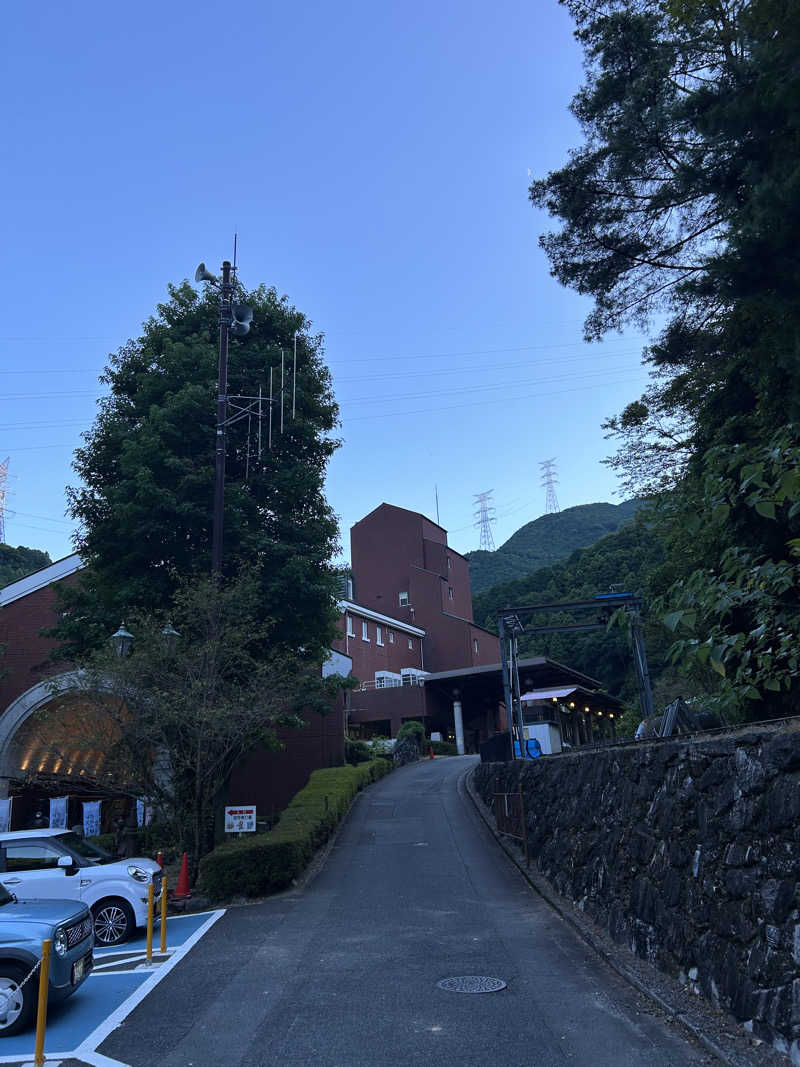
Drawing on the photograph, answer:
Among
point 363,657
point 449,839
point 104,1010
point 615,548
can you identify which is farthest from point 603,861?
point 615,548

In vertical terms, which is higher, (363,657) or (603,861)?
(363,657)

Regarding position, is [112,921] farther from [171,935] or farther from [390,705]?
[390,705]

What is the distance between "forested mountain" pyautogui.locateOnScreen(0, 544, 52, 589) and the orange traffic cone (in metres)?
37.7

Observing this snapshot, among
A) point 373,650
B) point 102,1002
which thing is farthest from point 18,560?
point 102,1002

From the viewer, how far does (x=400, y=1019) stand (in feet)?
23.2

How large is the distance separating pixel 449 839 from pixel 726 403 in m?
13.5

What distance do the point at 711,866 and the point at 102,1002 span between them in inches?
257

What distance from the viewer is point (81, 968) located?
307 inches

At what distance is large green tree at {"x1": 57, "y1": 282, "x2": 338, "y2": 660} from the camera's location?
18.9 meters

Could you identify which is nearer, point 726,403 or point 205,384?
point 726,403

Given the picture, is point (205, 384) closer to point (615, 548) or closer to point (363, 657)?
point (363, 657)

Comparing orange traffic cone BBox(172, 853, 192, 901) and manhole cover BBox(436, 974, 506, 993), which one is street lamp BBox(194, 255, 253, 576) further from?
manhole cover BBox(436, 974, 506, 993)

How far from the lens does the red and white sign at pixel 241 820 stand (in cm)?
1577

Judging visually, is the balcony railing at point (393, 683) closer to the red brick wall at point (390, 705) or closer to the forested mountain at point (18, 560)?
the red brick wall at point (390, 705)
